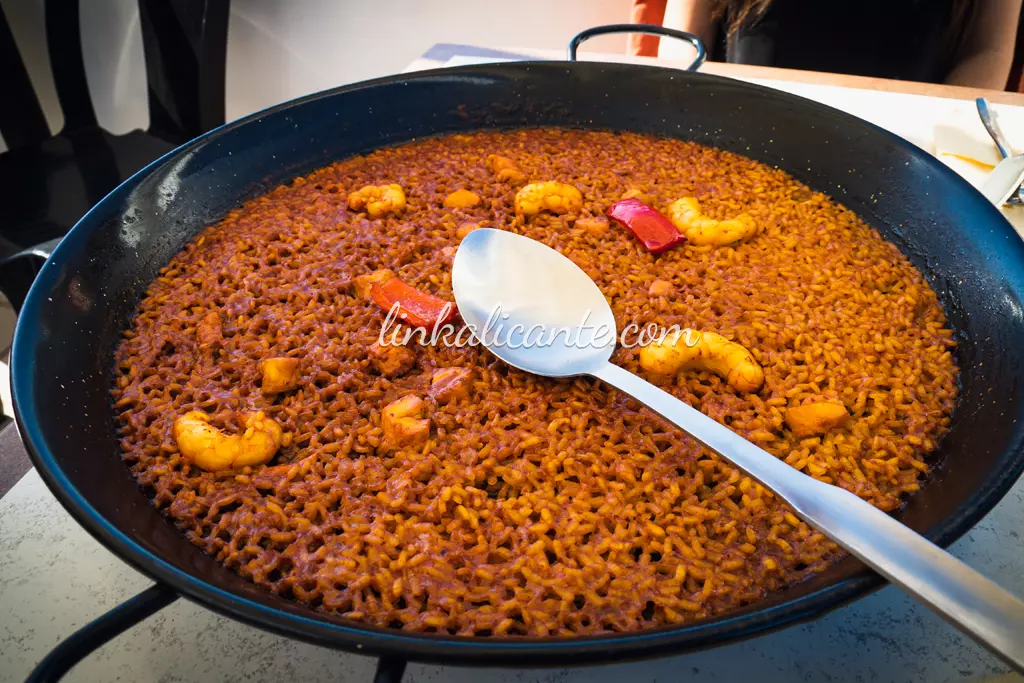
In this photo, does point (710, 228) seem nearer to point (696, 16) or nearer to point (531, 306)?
point (531, 306)

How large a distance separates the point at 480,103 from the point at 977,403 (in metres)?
1.30

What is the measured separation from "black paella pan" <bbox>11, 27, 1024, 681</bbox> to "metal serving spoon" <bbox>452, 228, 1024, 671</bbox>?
6 centimetres

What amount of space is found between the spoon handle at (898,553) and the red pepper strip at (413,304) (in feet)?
1.71

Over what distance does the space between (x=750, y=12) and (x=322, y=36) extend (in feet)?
7.45

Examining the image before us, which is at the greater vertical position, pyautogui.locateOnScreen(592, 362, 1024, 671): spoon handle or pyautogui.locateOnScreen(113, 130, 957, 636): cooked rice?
pyautogui.locateOnScreen(592, 362, 1024, 671): spoon handle

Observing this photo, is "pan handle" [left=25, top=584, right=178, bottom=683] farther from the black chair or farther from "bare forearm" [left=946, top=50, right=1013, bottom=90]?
"bare forearm" [left=946, top=50, right=1013, bottom=90]

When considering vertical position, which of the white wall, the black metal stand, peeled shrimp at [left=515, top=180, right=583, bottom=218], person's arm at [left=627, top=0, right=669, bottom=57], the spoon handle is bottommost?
the white wall

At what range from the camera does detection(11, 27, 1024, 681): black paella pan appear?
2.20ft

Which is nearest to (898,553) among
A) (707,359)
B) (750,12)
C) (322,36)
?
(707,359)

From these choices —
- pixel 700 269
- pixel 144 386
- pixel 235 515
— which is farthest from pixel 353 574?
pixel 700 269

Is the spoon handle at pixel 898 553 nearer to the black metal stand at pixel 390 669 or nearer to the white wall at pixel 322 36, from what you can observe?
the black metal stand at pixel 390 669

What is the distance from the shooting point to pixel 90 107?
268 centimetres

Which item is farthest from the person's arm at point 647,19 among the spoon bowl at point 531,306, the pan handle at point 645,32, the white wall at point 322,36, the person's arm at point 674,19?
the spoon bowl at point 531,306

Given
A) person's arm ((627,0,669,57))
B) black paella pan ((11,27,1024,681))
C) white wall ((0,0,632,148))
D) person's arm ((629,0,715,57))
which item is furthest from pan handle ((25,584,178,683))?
white wall ((0,0,632,148))
